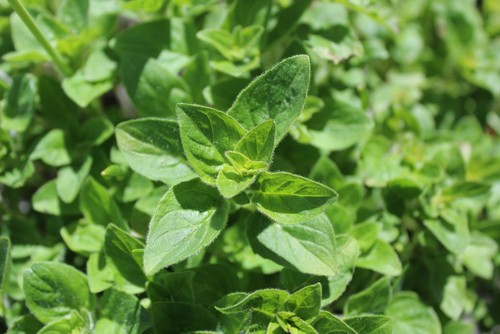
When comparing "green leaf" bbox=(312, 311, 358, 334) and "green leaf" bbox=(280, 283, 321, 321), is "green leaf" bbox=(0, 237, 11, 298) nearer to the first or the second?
"green leaf" bbox=(280, 283, 321, 321)

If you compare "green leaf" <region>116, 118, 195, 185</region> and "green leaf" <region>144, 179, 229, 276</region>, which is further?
"green leaf" <region>116, 118, 195, 185</region>

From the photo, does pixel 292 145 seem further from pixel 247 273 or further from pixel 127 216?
pixel 127 216

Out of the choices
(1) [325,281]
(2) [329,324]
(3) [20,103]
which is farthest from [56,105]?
(2) [329,324]

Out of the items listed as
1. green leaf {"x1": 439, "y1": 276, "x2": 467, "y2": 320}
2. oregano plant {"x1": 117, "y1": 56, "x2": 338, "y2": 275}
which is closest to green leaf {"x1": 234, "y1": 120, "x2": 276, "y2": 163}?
oregano plant {"x1": 117, "y1": 56, "x2": 338, "y2": 275}

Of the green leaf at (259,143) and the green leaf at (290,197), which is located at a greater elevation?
the green leaf at (259,143)

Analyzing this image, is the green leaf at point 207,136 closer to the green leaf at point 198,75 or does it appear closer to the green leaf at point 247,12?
the green leaf at point 198,75

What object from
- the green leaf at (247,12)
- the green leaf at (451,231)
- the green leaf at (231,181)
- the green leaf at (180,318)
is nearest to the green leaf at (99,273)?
the green leaf at (180,318)
